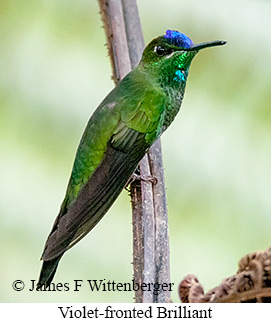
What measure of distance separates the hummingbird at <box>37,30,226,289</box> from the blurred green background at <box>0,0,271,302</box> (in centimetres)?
43

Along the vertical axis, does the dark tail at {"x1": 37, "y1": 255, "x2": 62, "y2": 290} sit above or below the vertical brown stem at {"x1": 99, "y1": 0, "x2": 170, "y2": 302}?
below

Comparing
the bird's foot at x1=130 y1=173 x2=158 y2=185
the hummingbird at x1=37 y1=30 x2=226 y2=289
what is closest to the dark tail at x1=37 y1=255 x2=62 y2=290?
the hummingbird at x1=37 y1=30 x2=226 y2=289

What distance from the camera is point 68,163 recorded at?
5.17 feet

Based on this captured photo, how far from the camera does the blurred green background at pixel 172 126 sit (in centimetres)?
154

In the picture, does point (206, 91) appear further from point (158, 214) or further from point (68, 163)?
point (158, 214)

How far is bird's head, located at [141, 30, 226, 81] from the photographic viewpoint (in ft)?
3.63

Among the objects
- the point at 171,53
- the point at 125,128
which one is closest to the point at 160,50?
the point at 171,53

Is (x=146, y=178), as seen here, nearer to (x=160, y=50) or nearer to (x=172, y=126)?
(x=160, y=50)

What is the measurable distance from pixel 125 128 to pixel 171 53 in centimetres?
17

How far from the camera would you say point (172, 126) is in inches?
65.4

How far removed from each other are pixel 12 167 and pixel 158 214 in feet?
2.08

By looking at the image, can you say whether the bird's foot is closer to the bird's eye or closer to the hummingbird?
the hummingbird

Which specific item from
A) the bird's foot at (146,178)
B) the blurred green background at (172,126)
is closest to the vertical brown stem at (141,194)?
the bird's foot at (146,178)
